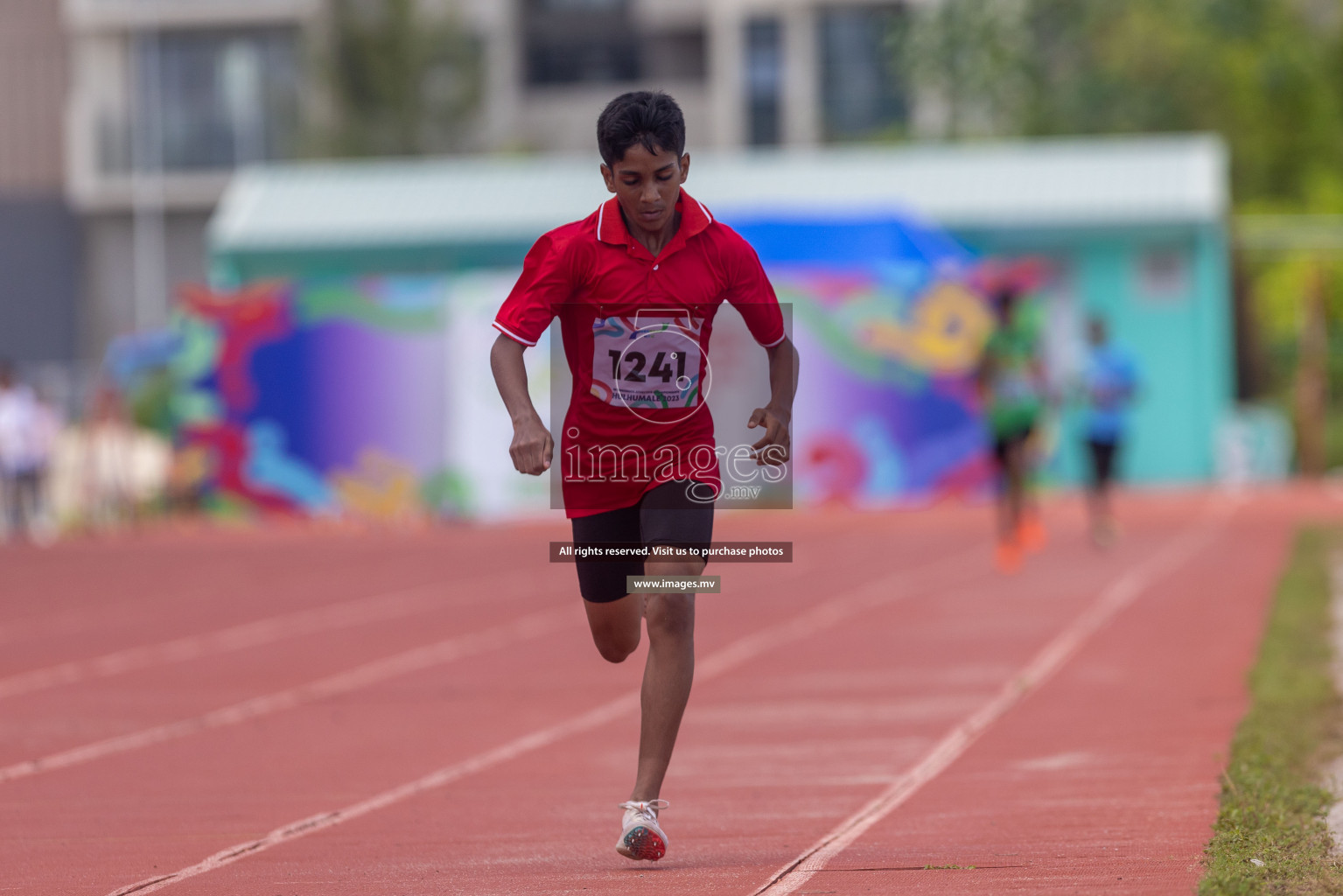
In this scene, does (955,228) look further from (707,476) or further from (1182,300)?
(707,476)

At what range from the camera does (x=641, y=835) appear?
5.85m

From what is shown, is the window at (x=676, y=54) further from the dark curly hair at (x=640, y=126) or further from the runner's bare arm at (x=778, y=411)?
the dark curly hair at (x=640, y=126)

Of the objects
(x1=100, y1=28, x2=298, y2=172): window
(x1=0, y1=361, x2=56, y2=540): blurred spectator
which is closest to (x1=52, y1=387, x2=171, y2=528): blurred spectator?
(x1=0, y1=361, x2=56, y2=540): blurred spectator

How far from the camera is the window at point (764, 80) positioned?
46.1 meters

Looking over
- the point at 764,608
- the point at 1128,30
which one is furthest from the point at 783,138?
the point at 764,608

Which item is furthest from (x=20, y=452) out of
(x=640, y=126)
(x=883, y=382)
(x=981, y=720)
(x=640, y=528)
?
(x=640, y=126)

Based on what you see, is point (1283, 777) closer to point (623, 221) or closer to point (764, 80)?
point (623, 221)

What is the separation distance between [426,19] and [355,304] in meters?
15.8

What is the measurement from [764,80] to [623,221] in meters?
41.1

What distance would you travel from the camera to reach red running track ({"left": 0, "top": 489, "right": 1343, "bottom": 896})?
6254 mm

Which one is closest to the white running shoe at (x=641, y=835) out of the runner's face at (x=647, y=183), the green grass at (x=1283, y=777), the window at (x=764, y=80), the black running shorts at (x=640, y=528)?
the black running shorts at (x=640, y=528)

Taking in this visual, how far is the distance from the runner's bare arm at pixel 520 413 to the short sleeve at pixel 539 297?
0.04 meters

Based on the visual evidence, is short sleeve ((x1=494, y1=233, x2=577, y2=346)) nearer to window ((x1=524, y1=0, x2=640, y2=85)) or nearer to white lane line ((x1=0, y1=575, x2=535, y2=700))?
white lane line ((x1=0, y1=575, x2=535, y2=700))

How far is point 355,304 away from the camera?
2959 cm
